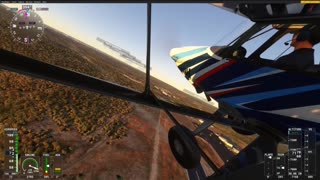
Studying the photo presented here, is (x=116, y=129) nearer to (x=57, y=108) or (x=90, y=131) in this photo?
(x=90, y=131)

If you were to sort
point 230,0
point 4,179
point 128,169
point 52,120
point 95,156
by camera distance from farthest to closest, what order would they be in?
point 52,120
point 95,156
point 128,169
point 4,179
point 230,0

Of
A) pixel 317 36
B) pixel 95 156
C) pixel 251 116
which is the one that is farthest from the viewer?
pixel 95 156

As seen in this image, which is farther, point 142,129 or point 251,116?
point 142,129

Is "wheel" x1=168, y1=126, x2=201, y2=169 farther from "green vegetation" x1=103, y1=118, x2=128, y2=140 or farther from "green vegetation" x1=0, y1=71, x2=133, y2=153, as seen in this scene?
"green vegetation" x1=103, y1=118, x2=128, y2=140

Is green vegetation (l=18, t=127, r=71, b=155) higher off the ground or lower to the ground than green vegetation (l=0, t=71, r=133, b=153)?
higher

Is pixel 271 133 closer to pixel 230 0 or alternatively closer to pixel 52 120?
pixel 230 0

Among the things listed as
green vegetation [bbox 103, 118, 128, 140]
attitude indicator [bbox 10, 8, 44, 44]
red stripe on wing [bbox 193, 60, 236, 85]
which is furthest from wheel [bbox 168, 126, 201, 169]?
green vegetation [bbox 103, 118, 128, 140]

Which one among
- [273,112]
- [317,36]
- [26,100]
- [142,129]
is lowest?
[142,129]

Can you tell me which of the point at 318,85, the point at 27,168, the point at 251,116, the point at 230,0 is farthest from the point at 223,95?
the point at 27,168
